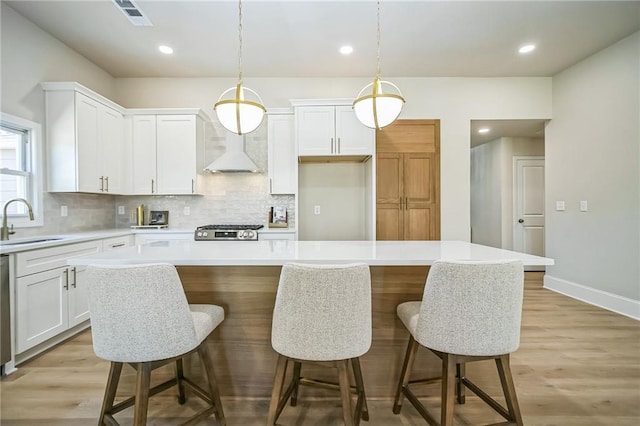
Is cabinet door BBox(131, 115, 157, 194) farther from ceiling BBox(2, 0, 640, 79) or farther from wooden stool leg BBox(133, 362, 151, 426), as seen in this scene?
wooden stool leg BBox(133, 362, 151, 426)

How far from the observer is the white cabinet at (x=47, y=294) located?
2.23 meters

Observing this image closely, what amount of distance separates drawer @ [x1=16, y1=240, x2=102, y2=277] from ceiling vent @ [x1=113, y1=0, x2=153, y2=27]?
2.17m

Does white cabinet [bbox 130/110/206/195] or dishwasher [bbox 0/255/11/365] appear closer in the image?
dishwasher [bbox 0/255/11/365]

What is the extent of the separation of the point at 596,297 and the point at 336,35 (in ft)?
14.2

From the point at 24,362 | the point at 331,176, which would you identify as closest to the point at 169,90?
the point at 331,176

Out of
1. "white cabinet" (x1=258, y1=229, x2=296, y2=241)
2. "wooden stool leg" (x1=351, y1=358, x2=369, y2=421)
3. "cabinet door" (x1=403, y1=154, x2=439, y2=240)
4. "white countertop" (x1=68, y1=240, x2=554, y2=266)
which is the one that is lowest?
"wooden stool leg" (x1=351, y1=358, x2=369, y2=421)

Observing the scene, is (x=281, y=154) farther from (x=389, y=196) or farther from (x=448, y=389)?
(x=448, y=389)

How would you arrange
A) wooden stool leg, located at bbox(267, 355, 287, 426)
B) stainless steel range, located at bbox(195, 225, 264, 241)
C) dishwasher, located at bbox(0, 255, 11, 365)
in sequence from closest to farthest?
1. wooden stool leg, located at bbox(267, 355, 287, 426)
2. dishwasher, located at bbox(0, 255, 11, 365)
3. stainless steel range, located at bbox(195, 225, 264, 241)

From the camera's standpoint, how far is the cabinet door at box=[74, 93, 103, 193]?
316 cm

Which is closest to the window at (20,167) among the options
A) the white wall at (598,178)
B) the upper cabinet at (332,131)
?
the upper cabinet at (332,131)

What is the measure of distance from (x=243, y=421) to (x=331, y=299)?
1034mm

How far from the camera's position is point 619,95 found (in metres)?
3.40

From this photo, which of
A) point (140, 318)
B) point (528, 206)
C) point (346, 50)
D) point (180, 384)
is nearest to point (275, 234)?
point (180, 384)

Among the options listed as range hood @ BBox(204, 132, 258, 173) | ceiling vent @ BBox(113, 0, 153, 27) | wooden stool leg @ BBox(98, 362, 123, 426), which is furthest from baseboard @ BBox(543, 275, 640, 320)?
ceiling vent @ BBox(113, 0, 153, 27)
